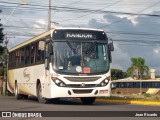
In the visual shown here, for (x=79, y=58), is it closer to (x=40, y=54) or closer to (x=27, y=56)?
(x=40, y=54)

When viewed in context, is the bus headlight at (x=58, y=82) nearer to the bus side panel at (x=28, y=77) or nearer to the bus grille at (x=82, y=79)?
the bus grille at (x=82, y=79)

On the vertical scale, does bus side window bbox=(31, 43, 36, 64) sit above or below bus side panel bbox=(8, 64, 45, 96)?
above

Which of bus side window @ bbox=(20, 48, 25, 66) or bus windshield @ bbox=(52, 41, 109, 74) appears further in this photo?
bus side window @ bbox=(20, 48, 25, 66)

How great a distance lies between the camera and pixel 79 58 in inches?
800

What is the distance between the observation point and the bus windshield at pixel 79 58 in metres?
20.1

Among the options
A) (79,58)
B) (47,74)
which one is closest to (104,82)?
(79,58)

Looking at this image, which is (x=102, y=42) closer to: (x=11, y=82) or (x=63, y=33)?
(x=63, y=33)

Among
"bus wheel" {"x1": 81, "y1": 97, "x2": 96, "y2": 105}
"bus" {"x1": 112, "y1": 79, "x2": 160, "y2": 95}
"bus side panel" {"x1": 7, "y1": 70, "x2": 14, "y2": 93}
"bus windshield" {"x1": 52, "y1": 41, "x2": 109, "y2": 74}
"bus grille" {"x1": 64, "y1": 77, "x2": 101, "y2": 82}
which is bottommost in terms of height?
"bus" {"x1": 112, "y1": 79, "x2": 160, "y2": 95}

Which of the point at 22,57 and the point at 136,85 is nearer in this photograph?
the point at 22,57

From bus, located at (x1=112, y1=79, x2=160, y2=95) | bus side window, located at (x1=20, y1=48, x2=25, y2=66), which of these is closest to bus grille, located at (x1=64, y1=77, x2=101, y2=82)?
bus side window, located at (x1=20, y1=48, x2=25, y2=66)

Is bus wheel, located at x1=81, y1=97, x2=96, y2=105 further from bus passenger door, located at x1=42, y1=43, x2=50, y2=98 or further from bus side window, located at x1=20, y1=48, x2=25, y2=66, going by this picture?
bus side window, located at x1=20, y1=48, x2=25, y2=66

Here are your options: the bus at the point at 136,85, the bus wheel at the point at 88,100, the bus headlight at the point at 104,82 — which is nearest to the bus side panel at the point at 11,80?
the bus wheel at the point at 88,100

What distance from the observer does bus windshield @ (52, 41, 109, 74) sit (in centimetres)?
2014

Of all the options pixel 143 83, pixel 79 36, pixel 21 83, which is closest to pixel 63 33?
pixel 79 36
